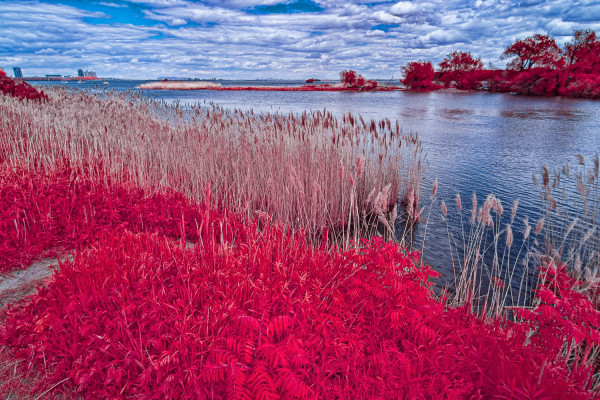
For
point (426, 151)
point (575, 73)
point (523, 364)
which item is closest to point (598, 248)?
point (523, 364)

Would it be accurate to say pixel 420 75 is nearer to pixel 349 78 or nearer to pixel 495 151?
pixel 349 78

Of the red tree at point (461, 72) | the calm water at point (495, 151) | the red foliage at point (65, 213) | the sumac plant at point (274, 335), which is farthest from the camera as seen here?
the red tree at point (461, 72)

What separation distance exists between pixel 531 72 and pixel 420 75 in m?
18.0

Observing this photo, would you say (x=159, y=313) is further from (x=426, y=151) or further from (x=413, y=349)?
(x=426, y=151)

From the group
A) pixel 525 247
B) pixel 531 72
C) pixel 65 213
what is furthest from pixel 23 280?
pixel 531 72

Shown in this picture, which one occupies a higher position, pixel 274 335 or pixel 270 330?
pixel 270 330

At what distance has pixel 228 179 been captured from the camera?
660cm

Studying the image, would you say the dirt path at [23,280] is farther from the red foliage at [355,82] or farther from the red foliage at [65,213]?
the red foliage at [355,82]

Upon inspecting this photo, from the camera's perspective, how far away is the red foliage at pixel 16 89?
42.3 feet

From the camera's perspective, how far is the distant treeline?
34.2m

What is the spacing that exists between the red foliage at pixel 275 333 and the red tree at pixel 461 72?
55.5 metres

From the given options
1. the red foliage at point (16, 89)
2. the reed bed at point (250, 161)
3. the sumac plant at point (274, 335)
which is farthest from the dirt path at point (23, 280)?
the red foliage at point (16, 89)

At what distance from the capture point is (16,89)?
13.2 metres

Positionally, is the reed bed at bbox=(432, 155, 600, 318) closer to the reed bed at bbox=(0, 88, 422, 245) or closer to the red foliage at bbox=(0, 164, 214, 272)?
the reed bed at bbox=(0, 88, 422, 245)
